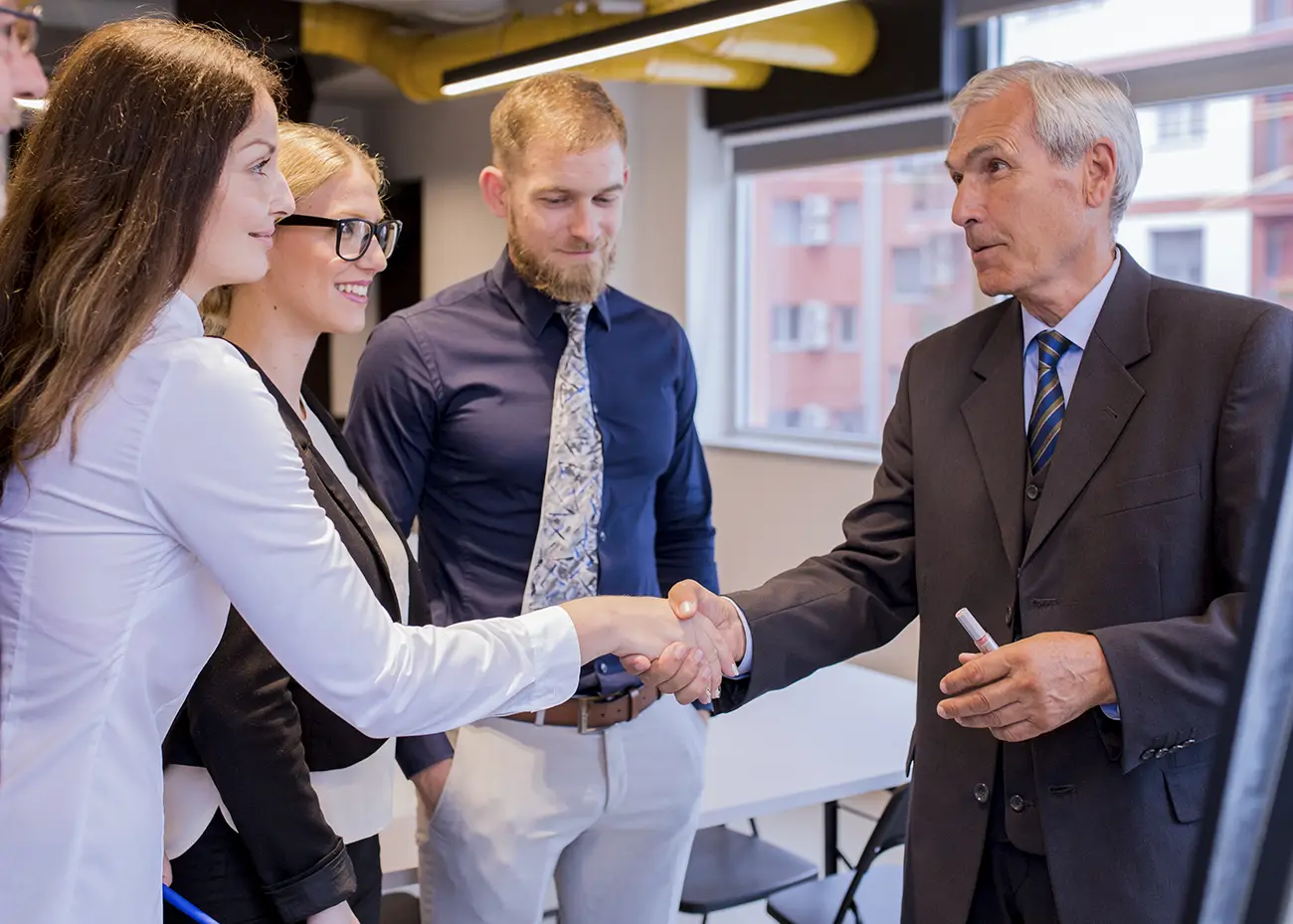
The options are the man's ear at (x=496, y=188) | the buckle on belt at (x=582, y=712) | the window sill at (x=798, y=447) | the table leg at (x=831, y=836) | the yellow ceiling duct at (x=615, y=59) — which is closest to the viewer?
the buckle on belt at (x=582, y=712)

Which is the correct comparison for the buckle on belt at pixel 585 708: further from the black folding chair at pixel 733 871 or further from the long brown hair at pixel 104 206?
the long brown hair at pixel 104 206

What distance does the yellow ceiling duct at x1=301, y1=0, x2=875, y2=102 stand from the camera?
512 centimetres

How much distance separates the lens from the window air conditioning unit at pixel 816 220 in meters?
6.41

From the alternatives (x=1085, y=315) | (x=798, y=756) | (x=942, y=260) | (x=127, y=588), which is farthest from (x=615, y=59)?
(x=127, y=588)

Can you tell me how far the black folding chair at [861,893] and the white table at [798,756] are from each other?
0.33 ft

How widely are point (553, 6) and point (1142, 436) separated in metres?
5.47

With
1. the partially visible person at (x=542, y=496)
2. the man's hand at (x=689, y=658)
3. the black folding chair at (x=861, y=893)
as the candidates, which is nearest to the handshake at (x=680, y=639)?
the man's hand at (x=689, y=658)

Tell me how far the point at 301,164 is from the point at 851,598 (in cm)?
104

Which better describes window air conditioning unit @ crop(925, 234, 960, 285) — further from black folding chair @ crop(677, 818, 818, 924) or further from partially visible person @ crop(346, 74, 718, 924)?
partially visible person @ crop(346, 74, 718, 924)

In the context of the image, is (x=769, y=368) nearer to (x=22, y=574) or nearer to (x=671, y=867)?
(x=671, y=867)

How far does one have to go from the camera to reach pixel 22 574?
3.94ft

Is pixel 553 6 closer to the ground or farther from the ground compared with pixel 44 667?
farther from the ground

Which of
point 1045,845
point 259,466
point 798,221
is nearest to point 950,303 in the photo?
point 798,221

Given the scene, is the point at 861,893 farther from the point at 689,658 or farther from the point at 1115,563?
the point at 1115,563
